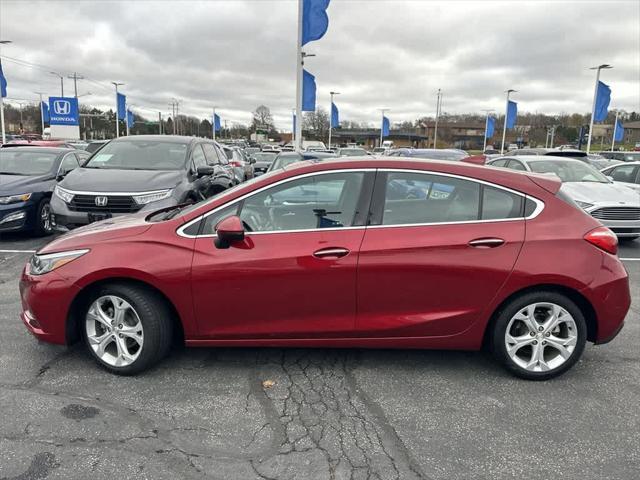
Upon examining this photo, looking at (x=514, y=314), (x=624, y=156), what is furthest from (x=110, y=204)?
(x=624, y=156)

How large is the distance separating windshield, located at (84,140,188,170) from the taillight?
20.2 ft

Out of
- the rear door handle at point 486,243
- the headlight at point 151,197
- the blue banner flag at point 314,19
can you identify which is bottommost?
the headlight at point 151,197

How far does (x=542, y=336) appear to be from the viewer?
11.2 feet

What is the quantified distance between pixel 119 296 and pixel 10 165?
24.7 ft

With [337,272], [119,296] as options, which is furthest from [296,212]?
[119,296]

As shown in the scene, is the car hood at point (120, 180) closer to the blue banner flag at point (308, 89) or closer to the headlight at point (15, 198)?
the headlight at point (15, 198)

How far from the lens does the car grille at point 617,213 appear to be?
8.05m

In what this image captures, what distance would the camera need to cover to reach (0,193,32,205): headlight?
780 cm

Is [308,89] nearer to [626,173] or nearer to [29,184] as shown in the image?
[626,173]

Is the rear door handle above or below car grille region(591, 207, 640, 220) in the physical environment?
above

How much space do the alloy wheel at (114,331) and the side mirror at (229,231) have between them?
829mm

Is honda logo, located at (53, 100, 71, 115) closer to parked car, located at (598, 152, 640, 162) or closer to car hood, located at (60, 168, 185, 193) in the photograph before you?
car hood, located at (60, 168, 185, 193)

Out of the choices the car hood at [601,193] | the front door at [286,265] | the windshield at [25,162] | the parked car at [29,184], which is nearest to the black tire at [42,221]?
the parked car at [29,184]

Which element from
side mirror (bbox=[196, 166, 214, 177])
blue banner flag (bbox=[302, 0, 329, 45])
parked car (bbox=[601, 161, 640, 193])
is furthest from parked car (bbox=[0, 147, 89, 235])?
parked car (bbox=[601, 161, 640, 193])
